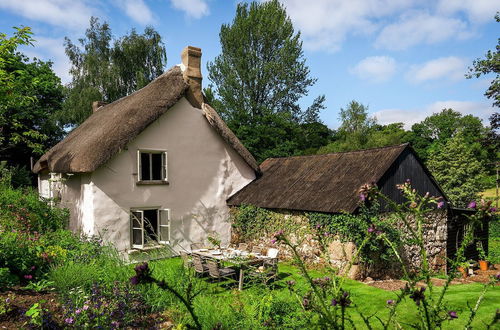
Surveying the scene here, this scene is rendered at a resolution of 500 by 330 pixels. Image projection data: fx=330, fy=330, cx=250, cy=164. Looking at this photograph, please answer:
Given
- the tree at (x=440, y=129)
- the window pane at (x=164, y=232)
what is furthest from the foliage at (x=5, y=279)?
the tree at (x=440, y=129)

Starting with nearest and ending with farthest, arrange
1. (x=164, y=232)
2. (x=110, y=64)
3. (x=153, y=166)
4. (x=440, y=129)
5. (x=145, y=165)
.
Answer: (x=164, y=232), (x=153, y=166), (x=145, y=165), (x=110, y=64), (x=440, y=129)

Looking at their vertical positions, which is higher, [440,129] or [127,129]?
[440,129]

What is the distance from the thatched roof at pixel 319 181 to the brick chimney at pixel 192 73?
3926 millimetres

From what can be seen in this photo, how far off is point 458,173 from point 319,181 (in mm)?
19989

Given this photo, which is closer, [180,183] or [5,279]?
[5,279]

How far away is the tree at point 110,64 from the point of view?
71.1 feet

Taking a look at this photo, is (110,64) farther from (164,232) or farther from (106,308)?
(106,308)

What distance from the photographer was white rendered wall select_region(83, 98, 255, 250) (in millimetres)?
10109

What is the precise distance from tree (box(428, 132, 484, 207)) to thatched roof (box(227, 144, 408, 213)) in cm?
1816

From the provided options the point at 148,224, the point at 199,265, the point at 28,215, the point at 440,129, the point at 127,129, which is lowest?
the point at 199,265

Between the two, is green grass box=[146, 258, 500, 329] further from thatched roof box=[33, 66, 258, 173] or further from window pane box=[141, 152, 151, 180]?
window pane box=[141, 152, 151, 180]

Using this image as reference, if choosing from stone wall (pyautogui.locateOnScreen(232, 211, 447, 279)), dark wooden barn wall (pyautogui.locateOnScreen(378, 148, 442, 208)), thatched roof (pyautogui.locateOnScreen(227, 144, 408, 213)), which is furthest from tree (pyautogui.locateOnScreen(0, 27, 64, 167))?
dark wooden barn wall (pyautogui.locateOnScreen(378, 148, 442, 208))

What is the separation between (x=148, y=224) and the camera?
10672mm

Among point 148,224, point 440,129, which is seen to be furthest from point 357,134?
point 440,129
